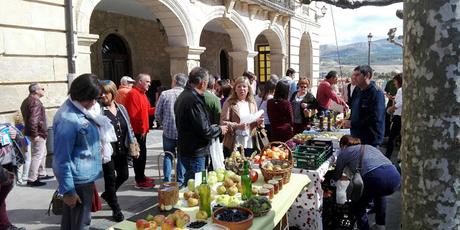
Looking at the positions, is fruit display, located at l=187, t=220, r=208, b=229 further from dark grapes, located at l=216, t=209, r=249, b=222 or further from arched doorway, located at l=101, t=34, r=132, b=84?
arched doorway, located at l=101, t=34, r=132, b=84

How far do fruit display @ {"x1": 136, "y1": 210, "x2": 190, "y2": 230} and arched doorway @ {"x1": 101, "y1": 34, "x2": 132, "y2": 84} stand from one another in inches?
408

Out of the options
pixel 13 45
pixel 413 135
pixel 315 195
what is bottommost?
pixel 315 195

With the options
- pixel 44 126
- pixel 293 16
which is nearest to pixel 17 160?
pixel 44 126

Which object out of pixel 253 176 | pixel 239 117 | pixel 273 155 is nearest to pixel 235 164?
pixel 253 176

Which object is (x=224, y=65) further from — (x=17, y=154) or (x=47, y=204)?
(x=17, y=154)

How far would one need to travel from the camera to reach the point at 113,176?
4.22 meters

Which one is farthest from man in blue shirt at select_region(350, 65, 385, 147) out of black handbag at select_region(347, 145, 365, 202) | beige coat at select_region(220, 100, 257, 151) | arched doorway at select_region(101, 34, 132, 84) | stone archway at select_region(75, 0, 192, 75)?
arched doorway at select_region(101, 34, 132, 84)

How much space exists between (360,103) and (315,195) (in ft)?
5.31

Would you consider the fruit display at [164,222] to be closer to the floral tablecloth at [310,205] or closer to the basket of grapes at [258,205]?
the basket of grapes at [258,205]

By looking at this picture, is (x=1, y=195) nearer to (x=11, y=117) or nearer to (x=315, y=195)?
(x=11, y=117)

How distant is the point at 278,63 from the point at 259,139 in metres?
11.0

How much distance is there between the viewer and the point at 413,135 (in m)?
1.39

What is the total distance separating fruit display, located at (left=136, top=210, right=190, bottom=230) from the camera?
239 cm

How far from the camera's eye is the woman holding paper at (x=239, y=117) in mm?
4980
